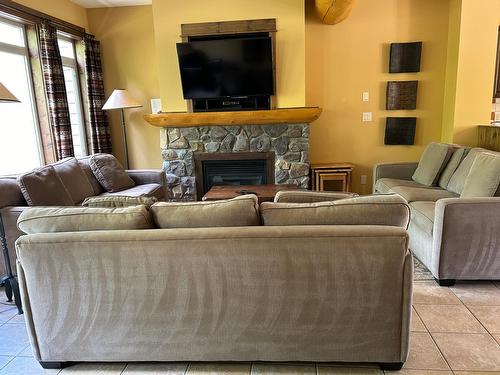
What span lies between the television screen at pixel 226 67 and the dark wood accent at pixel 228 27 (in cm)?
14

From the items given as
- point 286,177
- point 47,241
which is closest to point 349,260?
point 47,241

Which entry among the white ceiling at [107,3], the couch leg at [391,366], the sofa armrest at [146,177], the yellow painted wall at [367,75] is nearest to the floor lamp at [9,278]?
the sofa armrest at [146,177]

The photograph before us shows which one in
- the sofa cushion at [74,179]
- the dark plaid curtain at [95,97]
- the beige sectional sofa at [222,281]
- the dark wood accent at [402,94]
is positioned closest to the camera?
the beige sectional sofa at [222,281]

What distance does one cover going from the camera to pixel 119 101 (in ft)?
15.7

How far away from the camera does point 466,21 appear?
4.32 m

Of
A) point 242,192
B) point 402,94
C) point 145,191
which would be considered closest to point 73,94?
point 145,191

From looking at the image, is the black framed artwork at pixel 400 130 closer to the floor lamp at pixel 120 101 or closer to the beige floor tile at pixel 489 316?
the beige floor tile at pixel 489 316

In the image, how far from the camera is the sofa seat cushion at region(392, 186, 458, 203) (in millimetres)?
3318

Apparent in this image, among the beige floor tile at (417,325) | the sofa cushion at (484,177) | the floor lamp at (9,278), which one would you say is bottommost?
the beige floor tile at (417,325)

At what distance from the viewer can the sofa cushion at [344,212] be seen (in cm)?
169

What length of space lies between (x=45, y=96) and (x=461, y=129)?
16.3ft

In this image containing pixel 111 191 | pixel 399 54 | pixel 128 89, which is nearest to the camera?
pixel 111 191

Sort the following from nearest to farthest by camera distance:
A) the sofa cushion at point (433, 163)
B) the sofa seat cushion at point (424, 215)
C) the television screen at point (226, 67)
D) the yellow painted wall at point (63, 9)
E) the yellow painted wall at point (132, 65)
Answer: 1. the sofa seat cushion at point (424, 215)
2. the sofa cushion at point (433, 163)
3. the yellow painted wall at point (63, 9)
4. the television screen at point (226, 67)
5. the yellow painted wall at point (132, 65)

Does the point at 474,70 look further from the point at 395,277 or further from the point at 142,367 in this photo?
the point at 142,367
